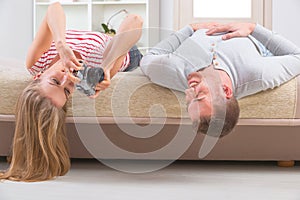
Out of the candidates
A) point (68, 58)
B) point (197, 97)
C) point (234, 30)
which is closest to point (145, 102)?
point (197, 97)

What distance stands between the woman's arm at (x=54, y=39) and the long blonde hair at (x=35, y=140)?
15cm

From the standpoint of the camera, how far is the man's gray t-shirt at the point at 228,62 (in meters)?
1.87

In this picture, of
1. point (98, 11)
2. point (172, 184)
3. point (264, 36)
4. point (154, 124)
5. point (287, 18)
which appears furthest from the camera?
point (98, 11)

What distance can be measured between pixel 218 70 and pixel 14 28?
3.02m

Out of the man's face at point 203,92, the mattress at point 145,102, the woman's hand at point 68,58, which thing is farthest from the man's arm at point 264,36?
the woman's hand at point 68,58

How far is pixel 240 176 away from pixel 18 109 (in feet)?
2.71

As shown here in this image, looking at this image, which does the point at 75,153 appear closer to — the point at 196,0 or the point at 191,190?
the point at 191,190

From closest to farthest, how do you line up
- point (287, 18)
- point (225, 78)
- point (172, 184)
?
1. point (172, 184)
2. point (225, 78)
3. point (287, 18)

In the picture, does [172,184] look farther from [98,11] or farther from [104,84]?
[98,11]

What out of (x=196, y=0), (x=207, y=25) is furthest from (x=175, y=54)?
(x=196, y=0)

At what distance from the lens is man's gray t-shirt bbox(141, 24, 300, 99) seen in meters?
1.87

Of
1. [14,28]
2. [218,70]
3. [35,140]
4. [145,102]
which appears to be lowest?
[35,140]

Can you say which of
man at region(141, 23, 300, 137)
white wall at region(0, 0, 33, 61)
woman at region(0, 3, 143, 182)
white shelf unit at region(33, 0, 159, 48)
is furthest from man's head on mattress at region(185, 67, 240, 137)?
white wall at region(0, 0, 33, 61)

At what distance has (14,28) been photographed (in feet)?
14.8
